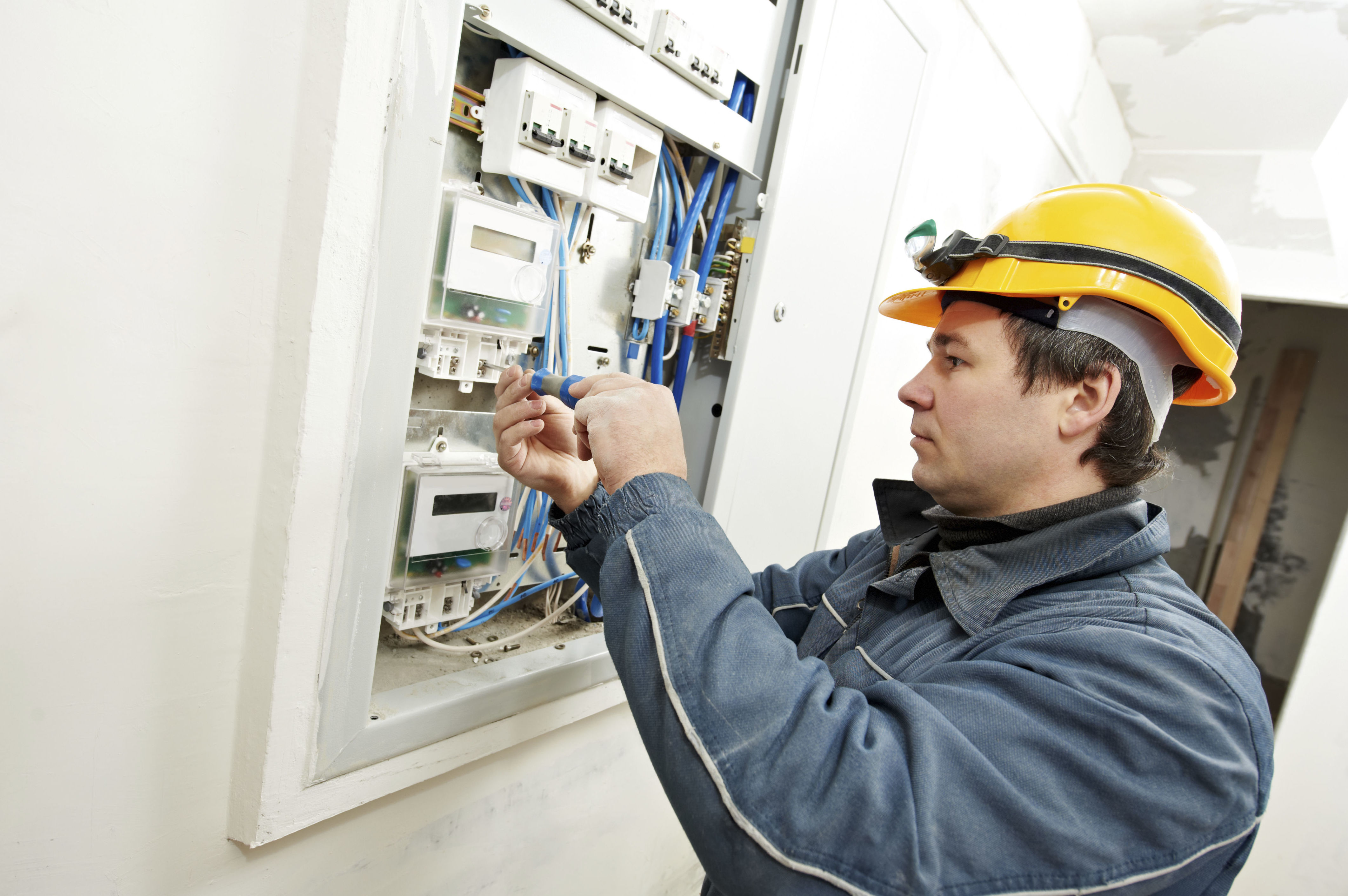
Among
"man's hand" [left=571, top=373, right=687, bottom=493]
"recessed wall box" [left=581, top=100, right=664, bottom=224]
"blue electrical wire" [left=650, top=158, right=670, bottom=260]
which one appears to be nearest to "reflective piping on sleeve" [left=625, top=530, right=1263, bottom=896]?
"man's hand" [left=571, top=373, right=687, bottom=493]

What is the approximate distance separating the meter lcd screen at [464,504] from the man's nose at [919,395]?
0.55 meters

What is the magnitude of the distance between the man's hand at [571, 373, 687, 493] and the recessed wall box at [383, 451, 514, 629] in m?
0.27

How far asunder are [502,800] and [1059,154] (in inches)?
110

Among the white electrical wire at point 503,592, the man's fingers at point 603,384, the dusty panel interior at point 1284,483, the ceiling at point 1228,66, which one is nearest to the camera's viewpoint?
the man's fingers at point 603,384

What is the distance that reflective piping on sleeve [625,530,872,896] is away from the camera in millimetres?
539

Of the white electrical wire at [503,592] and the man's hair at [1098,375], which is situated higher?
the man's hair at [1098,375]

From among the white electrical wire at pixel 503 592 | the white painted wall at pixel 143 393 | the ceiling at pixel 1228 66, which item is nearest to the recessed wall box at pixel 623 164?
the white painted wall at pixel 143 393

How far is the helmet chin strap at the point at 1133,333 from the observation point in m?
0.82

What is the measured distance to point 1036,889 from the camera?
1.75ft

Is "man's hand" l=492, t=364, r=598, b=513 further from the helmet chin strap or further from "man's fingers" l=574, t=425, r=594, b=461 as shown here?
the helmet chin strap

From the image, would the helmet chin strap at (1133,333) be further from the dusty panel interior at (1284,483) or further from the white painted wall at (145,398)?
the dusty panel interior at (1284,483)

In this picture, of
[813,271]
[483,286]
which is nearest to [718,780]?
[483,286]

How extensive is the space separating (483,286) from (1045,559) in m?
0.70

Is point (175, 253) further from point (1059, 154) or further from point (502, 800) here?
point (1059, 154)
